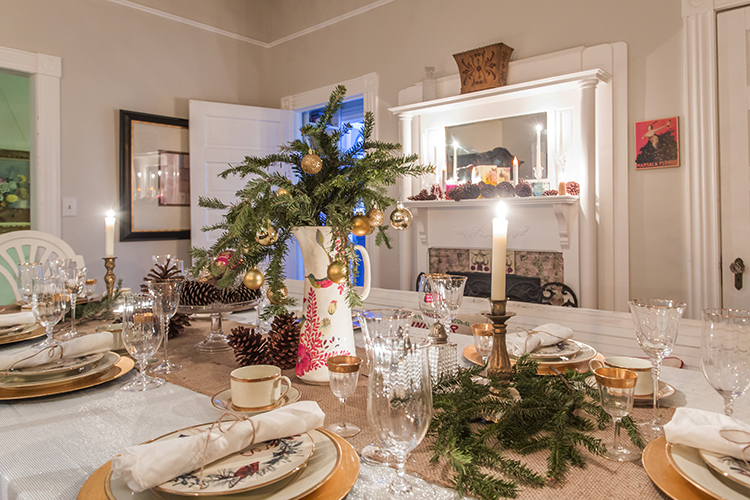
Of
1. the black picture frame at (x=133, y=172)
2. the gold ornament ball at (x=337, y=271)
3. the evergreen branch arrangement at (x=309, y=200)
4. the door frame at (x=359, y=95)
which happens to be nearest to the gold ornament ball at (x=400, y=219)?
the evergreen branch arrangement at (x=309, y=200)

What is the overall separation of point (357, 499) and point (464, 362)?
1.80 feet

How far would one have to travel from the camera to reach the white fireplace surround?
280 centimetres

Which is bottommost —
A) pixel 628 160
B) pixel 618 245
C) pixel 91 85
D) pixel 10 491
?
pixel 10 491

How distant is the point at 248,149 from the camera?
4301 mm

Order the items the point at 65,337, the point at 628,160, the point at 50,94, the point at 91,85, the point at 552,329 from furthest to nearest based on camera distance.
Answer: the point at 91,85, the point at 50,94, the point at 628,160, the point at 65,337, the point at 552,329

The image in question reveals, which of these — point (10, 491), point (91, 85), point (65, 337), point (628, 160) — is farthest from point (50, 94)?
point (628, 160)

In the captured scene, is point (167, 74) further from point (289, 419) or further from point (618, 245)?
point (289, 419)

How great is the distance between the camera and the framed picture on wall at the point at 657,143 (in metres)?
2.63

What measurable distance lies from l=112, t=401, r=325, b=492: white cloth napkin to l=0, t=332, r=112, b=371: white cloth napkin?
593 mm

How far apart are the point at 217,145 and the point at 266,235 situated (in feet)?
11.5

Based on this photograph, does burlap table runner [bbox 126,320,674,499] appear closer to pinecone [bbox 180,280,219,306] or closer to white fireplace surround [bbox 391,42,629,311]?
pinecone [bbox 180,280,219,306]

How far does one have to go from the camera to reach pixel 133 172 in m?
3.79

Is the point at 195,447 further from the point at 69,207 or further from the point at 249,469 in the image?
the point at 69,207

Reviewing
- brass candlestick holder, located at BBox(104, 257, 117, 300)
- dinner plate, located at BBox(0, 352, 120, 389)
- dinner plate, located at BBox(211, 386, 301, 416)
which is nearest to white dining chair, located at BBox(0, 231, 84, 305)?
brass candlestick holder, located at BBox(104, 257, 117, 300)
